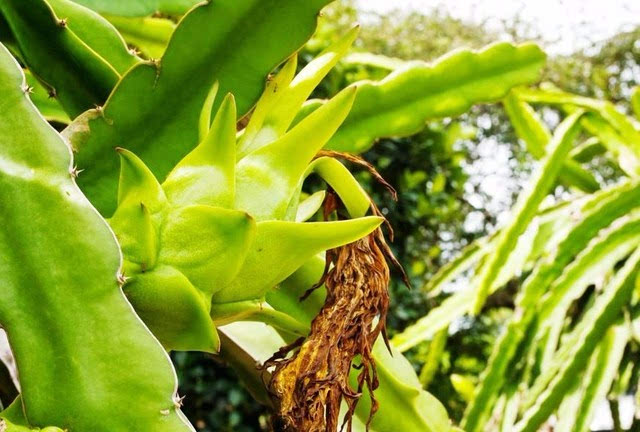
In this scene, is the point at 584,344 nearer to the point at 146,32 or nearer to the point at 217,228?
the point at 146,32

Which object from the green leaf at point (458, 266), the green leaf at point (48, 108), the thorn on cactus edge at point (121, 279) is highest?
the thorn on cactus edge at point (121, 279)

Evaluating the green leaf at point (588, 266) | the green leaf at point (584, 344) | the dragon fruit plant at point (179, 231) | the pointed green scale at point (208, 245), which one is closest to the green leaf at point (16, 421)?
the dragon fruit plant at point (179, 231)

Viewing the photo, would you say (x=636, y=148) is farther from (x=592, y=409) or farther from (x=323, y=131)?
(x=323, y=131)

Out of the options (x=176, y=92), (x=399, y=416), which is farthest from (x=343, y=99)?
(x=399, y=416)

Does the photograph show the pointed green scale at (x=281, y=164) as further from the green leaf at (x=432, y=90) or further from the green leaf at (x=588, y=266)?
the green leaf at (x=588, y=266)

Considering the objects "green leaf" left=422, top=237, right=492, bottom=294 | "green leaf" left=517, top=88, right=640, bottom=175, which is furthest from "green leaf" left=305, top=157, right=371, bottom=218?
"green leaf" left=422, top=237, right=492, bottom=294

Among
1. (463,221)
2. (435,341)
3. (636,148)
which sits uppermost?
(636,148)
